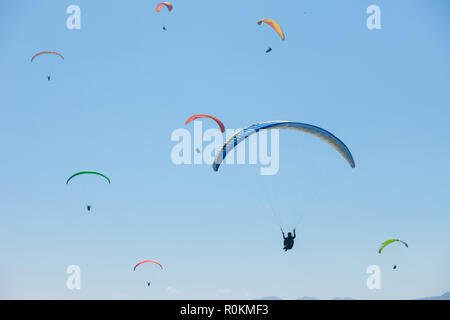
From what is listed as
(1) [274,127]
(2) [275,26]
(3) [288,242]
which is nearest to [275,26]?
(2) [275,26]

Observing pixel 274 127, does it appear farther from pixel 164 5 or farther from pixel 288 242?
pixel 164 5

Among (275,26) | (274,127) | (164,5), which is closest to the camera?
(274,127)

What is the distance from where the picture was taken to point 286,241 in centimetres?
3962

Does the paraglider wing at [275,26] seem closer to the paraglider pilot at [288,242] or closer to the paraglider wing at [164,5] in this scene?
the paraglider wing at [164,5]

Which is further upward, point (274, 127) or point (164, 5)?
point (164, 5)

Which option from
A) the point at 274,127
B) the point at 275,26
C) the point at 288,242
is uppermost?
the point at 275,26

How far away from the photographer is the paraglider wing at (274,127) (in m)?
37.8

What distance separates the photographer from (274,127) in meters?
38.7

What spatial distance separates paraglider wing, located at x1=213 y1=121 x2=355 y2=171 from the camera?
37.8m

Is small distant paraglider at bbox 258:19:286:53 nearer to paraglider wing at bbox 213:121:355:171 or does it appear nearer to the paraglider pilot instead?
paraglider wing at bbox 213:121:355:171

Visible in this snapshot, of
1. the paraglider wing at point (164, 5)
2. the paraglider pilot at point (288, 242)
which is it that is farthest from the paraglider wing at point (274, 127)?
the paraglider wing at point (164, 5)

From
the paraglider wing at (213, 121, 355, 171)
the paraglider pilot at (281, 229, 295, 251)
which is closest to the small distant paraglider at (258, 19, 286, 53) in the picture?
the paraglider wing at (213, 121, 355, 171)

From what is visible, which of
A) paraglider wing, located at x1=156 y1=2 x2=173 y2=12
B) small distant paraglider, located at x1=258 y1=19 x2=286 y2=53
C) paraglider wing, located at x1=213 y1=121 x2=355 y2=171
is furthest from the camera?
paraglider wing, located at x1=156 y1=2 x2=173 y2=12
